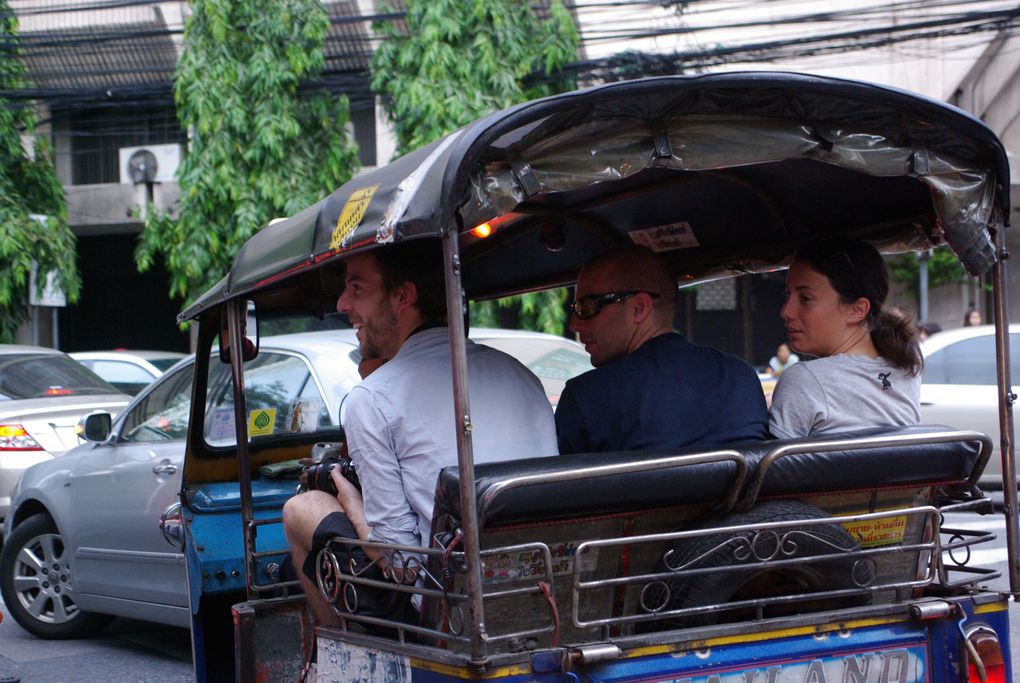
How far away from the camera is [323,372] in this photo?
18.9ft

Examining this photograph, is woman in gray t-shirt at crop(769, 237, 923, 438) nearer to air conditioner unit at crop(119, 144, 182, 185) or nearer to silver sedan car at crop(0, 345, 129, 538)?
silver sedan car at crop(0, 345, 129, 538)

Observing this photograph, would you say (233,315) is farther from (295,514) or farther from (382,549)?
(382,549)

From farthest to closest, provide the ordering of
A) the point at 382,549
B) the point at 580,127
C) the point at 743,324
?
the point at 743,324 < the point at 382,549 < the point at 580,127

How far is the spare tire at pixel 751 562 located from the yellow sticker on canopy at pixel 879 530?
0.27ft

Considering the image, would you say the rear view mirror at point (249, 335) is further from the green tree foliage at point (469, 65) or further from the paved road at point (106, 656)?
the green tree foliage at point (469, 65)

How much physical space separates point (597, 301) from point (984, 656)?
151cm

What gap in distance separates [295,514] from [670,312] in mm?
1313

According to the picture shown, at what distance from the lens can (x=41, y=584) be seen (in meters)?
6.95

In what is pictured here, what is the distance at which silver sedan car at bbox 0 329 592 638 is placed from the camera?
5.71m

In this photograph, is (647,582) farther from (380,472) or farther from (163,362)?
(163,362)

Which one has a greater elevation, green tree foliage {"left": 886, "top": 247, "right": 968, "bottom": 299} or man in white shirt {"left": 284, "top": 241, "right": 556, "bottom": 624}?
green tree foliage {"left": 886, "top": 247, "right": 968, "bottom": 299}

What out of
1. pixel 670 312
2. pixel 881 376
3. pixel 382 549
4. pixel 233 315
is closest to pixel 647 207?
pixel 670 312

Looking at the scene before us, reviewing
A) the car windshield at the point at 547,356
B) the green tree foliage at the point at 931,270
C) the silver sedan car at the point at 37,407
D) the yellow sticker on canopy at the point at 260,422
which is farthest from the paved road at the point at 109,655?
the green tree foliage at the point at 931,270

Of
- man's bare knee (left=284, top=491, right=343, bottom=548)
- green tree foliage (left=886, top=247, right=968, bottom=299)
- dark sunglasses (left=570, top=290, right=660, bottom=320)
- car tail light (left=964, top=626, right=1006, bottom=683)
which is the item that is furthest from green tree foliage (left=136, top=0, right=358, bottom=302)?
car tail light (left=964, top=626, right=1006, bottom=683)
